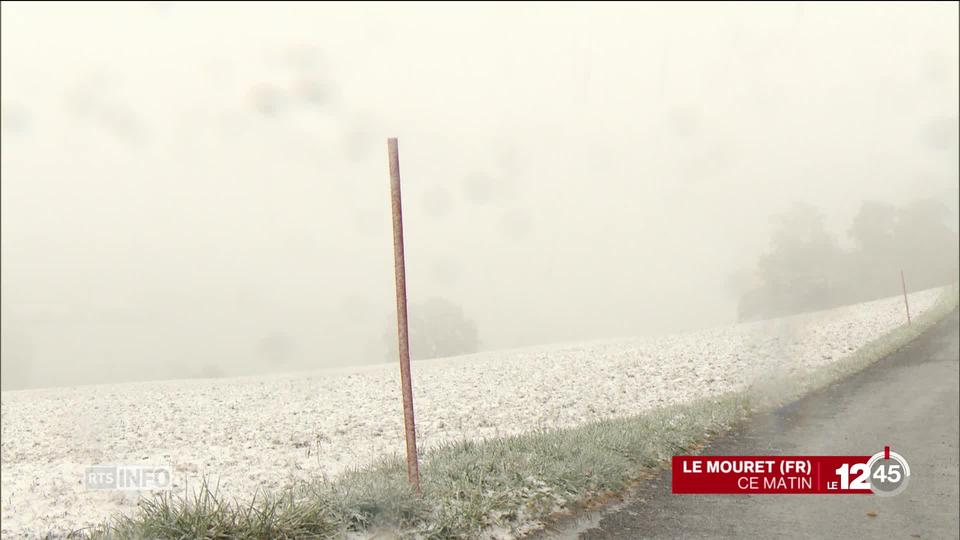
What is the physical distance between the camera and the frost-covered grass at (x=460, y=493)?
5434mm

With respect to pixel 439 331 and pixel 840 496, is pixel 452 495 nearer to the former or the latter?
pixel 840 496

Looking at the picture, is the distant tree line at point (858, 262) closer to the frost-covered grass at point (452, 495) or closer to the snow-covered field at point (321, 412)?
the snow-covered field at point (321, 412)

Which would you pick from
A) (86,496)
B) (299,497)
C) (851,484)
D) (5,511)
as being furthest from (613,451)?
(5,511)

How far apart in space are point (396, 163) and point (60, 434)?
64.0ft

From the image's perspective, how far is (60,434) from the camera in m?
20.2

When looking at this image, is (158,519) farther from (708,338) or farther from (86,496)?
(708,338)

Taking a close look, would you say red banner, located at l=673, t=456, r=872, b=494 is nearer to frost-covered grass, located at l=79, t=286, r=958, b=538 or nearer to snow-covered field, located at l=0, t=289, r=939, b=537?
frost-covered grass, located at l=79, t=286, r=958, b=538

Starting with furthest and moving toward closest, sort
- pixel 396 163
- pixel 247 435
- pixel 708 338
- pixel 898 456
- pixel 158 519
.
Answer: pixel 708 338, pixel 247 435, pixel 898 456, pixel 396 163, pixel 158 519

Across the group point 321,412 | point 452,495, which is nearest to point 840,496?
point 452,495

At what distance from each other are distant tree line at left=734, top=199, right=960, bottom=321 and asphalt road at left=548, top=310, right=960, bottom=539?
53219mm

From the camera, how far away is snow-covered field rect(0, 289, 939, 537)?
11.5m

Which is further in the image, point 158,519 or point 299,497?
point 299,497

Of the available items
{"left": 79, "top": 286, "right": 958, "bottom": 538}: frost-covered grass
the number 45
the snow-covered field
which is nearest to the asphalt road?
the number 45

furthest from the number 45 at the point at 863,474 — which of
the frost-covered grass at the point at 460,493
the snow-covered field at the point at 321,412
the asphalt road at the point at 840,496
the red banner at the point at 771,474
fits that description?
the snow-covered field at the point at 321,412
